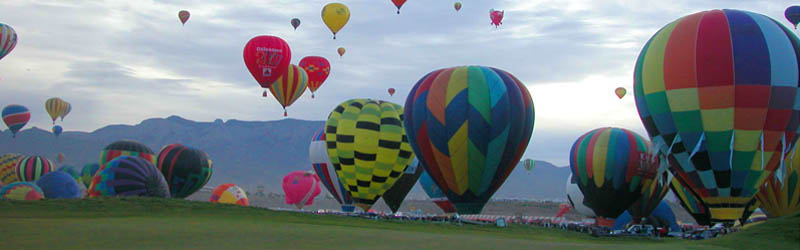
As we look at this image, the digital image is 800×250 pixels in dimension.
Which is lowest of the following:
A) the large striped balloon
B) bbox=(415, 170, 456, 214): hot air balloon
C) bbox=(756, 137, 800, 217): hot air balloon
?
bbox=(415, 170, 456, 214): hot air balloon

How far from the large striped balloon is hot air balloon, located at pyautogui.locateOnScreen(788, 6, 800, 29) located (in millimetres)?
15914

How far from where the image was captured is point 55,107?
85.5 m

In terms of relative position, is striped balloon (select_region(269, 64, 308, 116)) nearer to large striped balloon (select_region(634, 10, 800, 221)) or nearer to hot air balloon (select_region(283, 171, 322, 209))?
hot air balloon (select_region(283, 171, 322, 209))

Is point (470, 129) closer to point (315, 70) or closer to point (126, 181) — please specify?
point (126, 181)

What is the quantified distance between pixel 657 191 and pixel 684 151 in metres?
10.2

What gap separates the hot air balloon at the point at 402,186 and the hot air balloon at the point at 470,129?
12002 mm

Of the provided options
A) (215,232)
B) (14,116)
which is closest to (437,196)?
(215,232)

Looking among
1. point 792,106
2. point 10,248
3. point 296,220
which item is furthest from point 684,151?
point 10,248

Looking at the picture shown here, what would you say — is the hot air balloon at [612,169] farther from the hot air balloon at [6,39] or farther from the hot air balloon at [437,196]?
the hot air balloon at [6,39]

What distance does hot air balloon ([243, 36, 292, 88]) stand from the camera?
1816 inches

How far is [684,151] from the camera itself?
99.6 feet

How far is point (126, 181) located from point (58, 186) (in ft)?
63.0

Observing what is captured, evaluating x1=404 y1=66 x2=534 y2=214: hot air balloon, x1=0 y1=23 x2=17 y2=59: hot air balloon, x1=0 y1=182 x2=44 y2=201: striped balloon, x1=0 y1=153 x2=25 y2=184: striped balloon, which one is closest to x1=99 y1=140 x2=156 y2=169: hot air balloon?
x1=0 y1=23 x2=17 y2=59: hot air balloon

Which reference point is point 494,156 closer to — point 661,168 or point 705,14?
point 661,168
